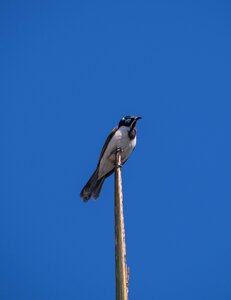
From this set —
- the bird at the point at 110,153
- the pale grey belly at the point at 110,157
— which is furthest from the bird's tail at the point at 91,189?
the pale grey belly at the point at 110,157

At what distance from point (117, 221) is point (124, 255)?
303mm

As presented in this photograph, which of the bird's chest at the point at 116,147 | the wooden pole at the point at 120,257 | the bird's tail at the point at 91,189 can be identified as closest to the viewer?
the wooden pole at the point at 120,257

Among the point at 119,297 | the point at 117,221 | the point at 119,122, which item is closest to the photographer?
the point at 119,297

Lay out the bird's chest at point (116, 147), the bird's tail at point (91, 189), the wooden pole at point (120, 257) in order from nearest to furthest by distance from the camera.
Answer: the wooden pole at point (120, 257), the bird's tail at point (91, 189), the bird's chest at point (116, 147)

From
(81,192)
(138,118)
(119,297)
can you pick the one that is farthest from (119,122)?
(119,297)

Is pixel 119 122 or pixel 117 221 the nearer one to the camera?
pixel 117 221

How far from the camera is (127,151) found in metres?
8.10

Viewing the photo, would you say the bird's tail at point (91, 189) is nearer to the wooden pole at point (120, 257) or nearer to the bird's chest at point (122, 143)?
the bird's chest at point (122, 143)

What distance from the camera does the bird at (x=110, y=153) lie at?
777cm

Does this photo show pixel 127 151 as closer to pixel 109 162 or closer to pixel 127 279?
pixel 109 162

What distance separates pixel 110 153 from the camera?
309 inches

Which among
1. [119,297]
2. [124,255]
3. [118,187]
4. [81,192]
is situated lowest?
[119,297]

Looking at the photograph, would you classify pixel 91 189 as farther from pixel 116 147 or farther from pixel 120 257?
pixel 120 257

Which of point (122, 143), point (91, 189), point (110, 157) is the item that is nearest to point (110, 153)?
point (110, 157)
